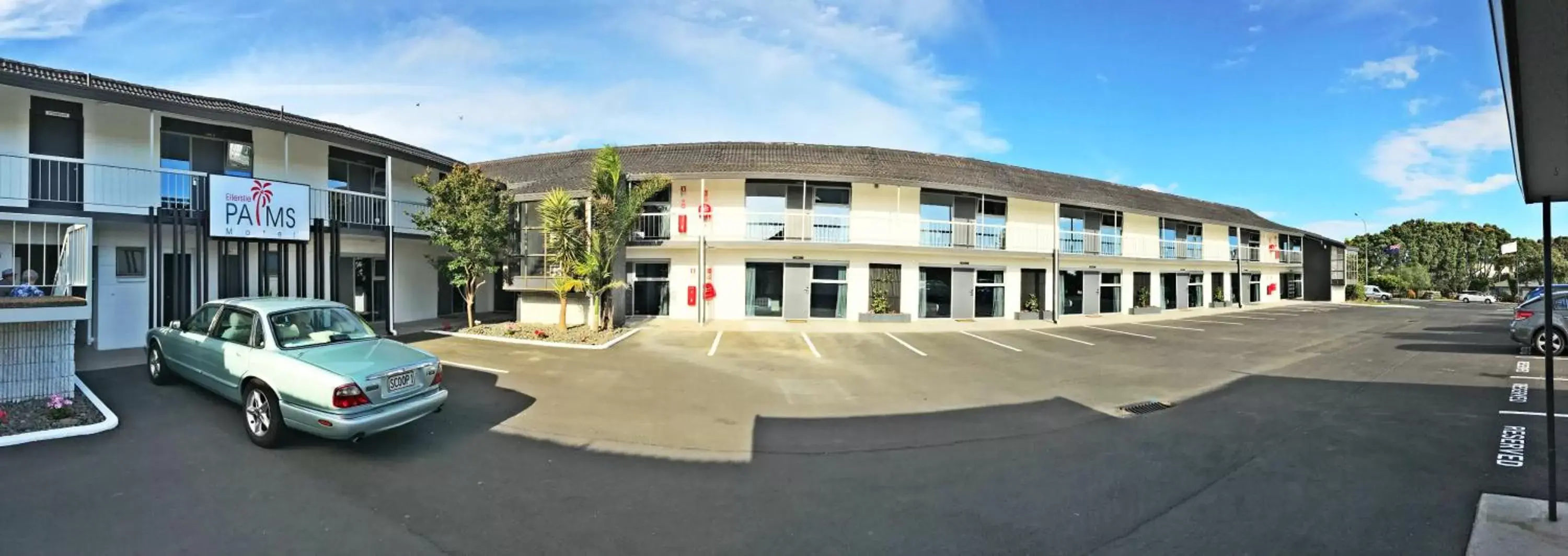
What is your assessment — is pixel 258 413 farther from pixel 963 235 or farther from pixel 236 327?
pixel 963 235

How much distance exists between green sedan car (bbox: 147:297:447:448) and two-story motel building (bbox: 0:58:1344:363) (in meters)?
1.64

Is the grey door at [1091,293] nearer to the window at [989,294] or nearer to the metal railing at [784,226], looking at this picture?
the window at [989,294]

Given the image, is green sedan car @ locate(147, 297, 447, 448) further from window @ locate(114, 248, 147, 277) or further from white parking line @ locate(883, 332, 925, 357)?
white parking line @ locate(883, 332, 925, 357)

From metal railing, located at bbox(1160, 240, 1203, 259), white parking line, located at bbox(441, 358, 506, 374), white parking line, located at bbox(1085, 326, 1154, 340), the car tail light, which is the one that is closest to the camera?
the car tail light

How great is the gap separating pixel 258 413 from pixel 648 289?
1337cm

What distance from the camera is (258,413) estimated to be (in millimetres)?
5340

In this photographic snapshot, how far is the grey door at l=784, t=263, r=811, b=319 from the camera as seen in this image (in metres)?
18.6

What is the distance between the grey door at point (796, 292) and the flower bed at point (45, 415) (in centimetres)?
1469

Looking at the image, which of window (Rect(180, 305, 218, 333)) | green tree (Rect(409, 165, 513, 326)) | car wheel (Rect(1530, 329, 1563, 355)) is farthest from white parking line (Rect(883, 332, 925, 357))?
car wheel (Rect(1530, 329, 1563, 355))

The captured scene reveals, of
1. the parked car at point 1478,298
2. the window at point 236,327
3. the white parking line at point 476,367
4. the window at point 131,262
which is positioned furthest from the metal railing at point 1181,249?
the window at point 131,262

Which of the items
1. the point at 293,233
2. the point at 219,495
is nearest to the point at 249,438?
the point at 219,495

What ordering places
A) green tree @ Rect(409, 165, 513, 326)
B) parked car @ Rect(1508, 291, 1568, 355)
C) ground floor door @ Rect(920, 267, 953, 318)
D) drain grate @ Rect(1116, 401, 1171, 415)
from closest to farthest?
1. drain grate @ Rect(1116, 401, 1171, 415)
2. parked car @ Rect(1508, 291, 1568, 355)
3. green tree @ Rect(409, 165, 513, 326)
4. ground floor door @ Rect(920, 267, 953, 318)

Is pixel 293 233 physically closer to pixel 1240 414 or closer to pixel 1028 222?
pixel 1240 414

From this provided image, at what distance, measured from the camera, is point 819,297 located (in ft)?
62.1
